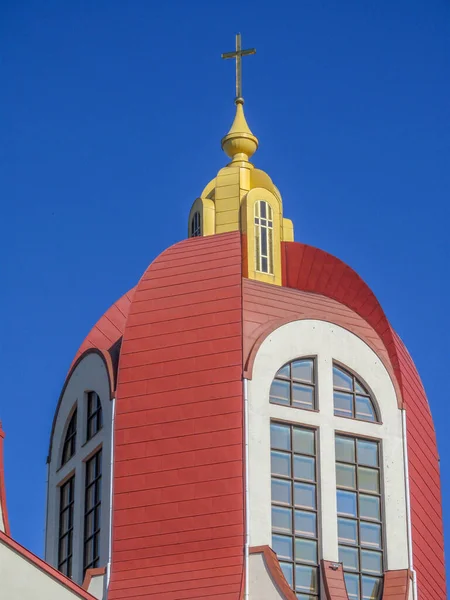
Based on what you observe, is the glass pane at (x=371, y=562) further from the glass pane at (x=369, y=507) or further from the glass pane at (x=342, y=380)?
the glass pane at (x=342, y=380)

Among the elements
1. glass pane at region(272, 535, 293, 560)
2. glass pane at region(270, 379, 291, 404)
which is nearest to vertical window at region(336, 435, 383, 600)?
glass pane at region(272, 535, 293, 560)

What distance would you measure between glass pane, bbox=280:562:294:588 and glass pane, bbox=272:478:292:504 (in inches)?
59.4

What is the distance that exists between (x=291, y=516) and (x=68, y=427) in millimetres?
6885

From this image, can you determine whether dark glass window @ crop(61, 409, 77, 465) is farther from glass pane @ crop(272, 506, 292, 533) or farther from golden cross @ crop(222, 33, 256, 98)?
golden cross @ crop(222, 33, 256, 98)

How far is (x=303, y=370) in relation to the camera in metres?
45.2

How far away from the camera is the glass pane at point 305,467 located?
43.9 meters

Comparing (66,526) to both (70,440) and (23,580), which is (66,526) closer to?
(70,440)

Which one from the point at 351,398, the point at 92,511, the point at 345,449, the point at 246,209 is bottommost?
the point at 92,511

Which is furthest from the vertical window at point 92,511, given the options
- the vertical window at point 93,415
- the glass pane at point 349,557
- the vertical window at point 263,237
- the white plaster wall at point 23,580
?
the white plaster wall at point 23,580

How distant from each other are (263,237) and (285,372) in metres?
4.83

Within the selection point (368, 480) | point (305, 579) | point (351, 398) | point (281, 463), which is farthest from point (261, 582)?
point (351, 398)

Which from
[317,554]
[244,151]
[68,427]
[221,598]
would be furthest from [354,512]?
[244,151]

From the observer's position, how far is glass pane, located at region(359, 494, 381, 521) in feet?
145

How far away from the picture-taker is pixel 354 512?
44094 millimetres
